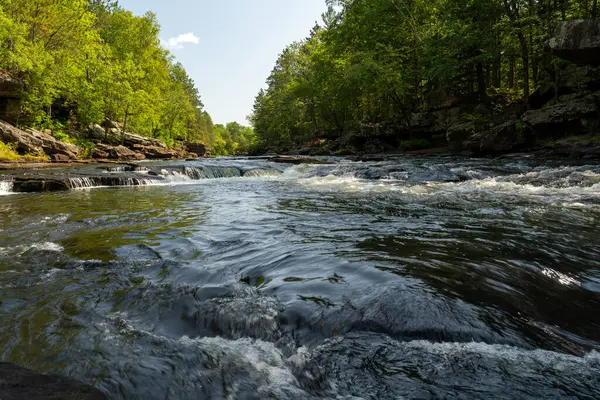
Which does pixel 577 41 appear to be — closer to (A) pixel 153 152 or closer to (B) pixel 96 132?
(A) pixel 153 152

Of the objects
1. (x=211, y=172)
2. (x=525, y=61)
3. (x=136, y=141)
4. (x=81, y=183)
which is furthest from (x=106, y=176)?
(x=525, y=61)

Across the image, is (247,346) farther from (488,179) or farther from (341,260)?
(488,179)

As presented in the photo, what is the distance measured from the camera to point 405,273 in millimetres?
3416

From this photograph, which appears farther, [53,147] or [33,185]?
[53,147]

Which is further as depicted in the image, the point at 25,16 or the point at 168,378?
the point at 25,16

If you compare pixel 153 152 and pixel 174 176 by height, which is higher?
pixel 153 152

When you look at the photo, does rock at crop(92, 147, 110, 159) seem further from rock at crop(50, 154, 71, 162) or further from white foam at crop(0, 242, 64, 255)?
white foam at crop(0, 242, 64, 255)

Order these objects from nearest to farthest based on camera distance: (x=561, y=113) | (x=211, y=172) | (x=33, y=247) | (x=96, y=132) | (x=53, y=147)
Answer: (x=33, y=247) → (x=561, y=113) → (x=211, y=172) → (x=53, y=147) → (x=96, y=132)

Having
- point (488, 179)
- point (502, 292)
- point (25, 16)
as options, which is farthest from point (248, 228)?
point (25, 16)

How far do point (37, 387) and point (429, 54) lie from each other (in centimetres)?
2809

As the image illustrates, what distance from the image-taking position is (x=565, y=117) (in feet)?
53.3

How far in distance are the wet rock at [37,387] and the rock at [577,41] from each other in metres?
18.3

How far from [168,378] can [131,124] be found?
3816 centimetres

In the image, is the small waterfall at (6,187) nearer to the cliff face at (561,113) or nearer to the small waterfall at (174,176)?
the small waterfall at (174,176)
